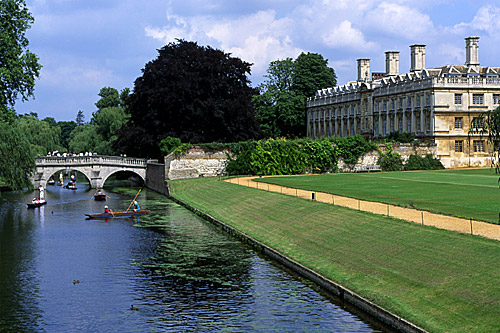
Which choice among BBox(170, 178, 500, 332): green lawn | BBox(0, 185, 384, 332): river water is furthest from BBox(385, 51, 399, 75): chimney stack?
BBox(0, 185, 384, 332): river water

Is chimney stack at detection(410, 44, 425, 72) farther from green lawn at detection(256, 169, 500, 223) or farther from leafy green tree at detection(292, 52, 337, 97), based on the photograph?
green lawn at detection(256, 169, 500, 223)

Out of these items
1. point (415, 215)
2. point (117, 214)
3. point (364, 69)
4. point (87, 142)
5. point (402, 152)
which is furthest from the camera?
point (87, 142)

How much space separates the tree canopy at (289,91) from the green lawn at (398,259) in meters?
61.2

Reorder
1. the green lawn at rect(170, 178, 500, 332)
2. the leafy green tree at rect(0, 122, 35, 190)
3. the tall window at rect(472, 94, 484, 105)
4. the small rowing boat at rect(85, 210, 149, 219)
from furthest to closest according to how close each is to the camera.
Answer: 1. the tall window at rect(472, 94, 484, 105)
2. the leafy green tree at rect(0, 122, 35, 190)
3. the small rowing boat at rect(85, 210, 149, 219)
4. the green lawn at rect(170, 178, 500, 332)

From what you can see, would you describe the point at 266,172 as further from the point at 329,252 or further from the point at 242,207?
the point at 329,252

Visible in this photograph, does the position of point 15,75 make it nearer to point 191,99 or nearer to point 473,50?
point 191,99

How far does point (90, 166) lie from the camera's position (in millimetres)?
65250

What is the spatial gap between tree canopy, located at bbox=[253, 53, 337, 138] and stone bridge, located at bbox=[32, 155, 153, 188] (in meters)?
29.1

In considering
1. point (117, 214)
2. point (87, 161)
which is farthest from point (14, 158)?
point (87, 161)

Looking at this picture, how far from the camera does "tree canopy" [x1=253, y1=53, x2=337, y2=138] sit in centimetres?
9354

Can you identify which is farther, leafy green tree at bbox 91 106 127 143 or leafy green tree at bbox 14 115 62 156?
leafy green tree at bbox 91 106 127 143

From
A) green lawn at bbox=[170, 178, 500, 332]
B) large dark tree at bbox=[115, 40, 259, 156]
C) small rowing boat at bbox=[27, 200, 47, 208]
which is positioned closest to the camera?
green lawn at bbox=[170, 178, 500, 332]

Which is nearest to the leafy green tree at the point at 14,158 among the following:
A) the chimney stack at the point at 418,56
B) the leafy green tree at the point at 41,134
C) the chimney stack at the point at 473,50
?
the leafy green tree at the point at 41,134

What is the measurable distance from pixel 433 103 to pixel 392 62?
79.1 ft
